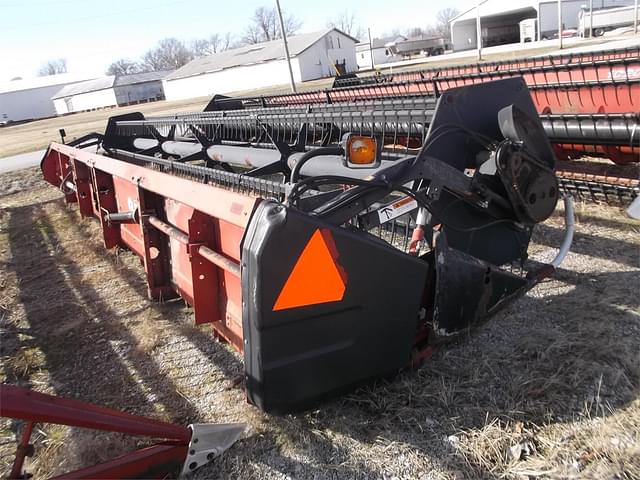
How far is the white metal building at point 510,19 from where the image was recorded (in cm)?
4609

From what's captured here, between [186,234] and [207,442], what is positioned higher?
[186,234]

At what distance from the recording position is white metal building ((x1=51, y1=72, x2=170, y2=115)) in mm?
57812

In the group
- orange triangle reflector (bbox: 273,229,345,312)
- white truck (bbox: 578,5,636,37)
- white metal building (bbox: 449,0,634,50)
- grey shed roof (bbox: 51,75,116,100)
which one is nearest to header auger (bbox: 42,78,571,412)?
orange triangle reflector (bbox: 273,229,345,312)

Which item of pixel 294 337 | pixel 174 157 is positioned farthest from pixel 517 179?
pixel 174 157

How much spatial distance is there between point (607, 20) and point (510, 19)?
17317 millimetres

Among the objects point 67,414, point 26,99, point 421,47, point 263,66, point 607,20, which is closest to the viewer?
point 67,414

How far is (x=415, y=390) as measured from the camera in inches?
96.4

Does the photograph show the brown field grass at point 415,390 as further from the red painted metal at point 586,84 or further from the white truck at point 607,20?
the white truck at point 607,20

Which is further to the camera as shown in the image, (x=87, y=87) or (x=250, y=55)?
(x=87, y=87)

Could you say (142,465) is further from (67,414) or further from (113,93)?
(113,93)

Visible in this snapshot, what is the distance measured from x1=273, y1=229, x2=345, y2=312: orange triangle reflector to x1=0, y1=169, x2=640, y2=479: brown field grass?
0.65 metres

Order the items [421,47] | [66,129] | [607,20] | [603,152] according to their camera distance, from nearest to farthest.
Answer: [603,152] → [66,129] → [607,20] → [421,47]

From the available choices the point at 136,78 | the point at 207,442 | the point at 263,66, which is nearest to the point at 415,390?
the point at 207,442

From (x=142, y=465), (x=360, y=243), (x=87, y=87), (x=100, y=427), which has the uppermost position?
(x=87, y=87)
